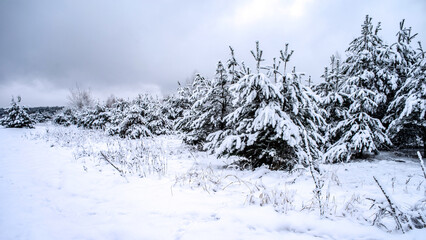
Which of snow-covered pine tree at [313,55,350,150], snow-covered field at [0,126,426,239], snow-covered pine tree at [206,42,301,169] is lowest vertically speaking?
snow-covered field at [0,126,426,239]

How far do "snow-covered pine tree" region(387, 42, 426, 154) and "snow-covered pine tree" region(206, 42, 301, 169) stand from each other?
5.68m

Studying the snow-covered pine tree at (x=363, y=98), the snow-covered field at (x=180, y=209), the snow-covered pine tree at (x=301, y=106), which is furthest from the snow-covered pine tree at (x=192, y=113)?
the snow-covered pine tree at (x=363, y=98)

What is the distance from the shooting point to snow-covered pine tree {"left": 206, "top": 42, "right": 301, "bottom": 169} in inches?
193

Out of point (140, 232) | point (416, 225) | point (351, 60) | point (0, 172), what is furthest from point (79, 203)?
point (351, 60)

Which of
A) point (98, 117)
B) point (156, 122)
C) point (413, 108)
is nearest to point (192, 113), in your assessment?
point (156, 122)

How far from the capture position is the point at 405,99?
26.4 ft

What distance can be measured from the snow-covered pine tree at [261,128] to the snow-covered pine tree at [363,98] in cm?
479

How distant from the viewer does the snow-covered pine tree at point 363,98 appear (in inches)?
335

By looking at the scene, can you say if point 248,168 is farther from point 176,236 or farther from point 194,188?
point 176,236

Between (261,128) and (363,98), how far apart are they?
21.9 feet

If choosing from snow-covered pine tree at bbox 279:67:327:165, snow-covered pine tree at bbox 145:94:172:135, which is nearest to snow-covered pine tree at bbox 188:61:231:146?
snow-covered pine tree at bbox 279:67:327:165

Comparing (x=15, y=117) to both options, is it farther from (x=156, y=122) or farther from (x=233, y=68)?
(x=233, y=68)

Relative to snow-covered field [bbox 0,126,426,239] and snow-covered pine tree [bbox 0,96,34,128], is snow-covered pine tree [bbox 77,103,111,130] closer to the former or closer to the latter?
snow-covered pine tree [bbox 0,96,34,128]

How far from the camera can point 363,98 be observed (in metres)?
8.58
